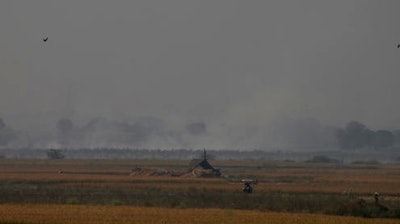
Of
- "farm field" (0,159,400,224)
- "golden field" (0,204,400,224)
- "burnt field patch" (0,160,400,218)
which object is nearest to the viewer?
"golden field" (0,204,400,224)

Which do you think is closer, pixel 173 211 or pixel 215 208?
pixel 173 211

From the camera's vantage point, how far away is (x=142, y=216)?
48.8 metres

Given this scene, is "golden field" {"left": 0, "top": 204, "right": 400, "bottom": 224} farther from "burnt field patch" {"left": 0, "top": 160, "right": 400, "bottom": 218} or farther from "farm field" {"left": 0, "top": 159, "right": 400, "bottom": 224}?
"burnt field patch" {"left": 0, "top": 160, "right": 400, "bottom": 218}

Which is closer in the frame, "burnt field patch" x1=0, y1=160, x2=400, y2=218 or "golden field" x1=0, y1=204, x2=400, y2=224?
"golden field" x1=0, y1=204, x2=400, y2=224

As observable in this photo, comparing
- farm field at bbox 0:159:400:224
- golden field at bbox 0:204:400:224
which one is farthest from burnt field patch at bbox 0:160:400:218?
golden field at bbox 0:204:400:224

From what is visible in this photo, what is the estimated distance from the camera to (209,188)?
7688cm

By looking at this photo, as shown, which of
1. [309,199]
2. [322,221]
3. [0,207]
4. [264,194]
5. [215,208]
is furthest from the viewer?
[264,194]

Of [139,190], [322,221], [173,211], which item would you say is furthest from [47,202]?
[322,221]

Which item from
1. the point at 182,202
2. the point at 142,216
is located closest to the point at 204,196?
the point at 182,202

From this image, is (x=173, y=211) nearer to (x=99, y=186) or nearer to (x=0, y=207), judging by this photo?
→ (x=0, y=207)

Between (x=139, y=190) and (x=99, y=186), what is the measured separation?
5676 mm

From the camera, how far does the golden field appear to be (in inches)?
1809

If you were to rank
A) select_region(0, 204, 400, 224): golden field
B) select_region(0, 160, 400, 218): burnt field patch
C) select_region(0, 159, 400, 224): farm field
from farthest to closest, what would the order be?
select_region(0, 160, 400, 218): burnt field patch < select_region(0, 159, 400, 224): farm field < select_region(0, 204, 400, 224): golden field

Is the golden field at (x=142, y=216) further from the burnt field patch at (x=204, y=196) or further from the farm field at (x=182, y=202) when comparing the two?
the burnt field patch at (x=204, y=196)
